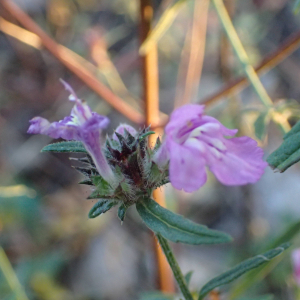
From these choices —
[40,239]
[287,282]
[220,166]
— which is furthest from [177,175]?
[40,239]

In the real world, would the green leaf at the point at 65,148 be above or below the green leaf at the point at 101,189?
above

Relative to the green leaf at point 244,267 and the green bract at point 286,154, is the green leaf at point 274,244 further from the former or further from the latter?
the green bract at point 286,154

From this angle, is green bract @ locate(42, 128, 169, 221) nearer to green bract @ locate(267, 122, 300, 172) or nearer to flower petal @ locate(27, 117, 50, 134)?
flower petal @ locate(27, 117, 50, 134)

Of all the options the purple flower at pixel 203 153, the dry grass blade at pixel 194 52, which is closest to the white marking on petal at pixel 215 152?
the purple flower at pixel 203 153

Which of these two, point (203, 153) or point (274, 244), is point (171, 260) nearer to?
point (203, 153)

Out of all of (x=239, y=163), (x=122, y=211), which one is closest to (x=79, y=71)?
(x=122, y=211)

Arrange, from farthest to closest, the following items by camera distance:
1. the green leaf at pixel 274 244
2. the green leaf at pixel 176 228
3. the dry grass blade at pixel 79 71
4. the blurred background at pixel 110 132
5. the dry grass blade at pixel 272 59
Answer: the blurred background at pixel 110 132 < the dry grass blade at pixel 79 71 < the dry grass blade at pixel 272 59 < the green leaf at pixel 274 244 < the green leaf at pixel 176 228
